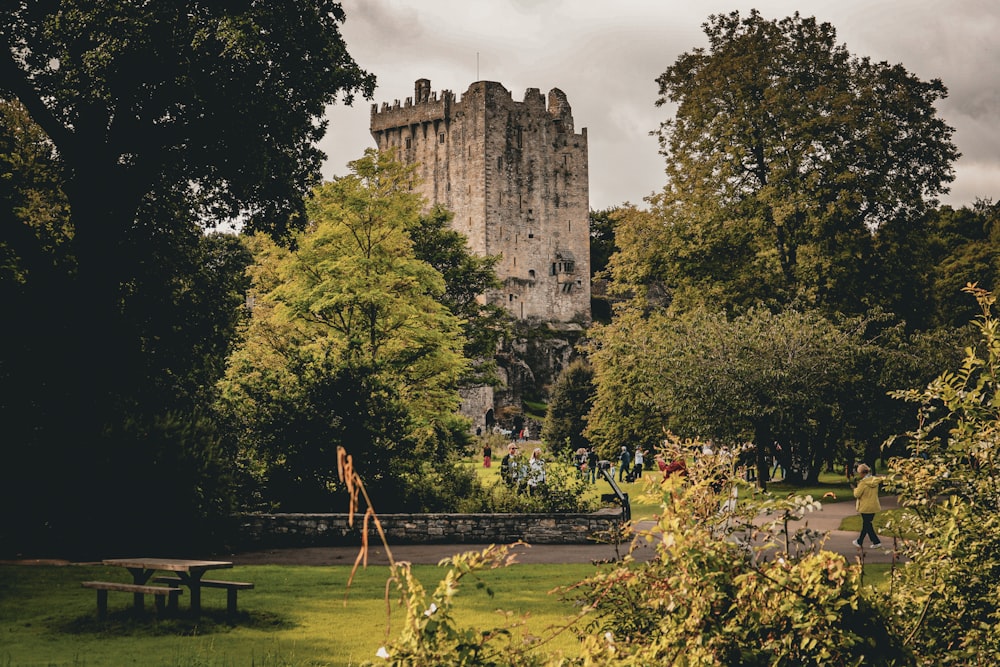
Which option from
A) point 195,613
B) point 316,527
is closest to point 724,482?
point 195,613

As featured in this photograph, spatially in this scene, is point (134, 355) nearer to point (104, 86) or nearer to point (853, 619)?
point (104, 86)

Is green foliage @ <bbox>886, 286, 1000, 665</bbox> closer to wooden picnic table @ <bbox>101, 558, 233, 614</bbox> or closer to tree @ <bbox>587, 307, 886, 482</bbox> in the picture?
wooden picnic table @ <bbox>101, 558, 233, 614</bbox>

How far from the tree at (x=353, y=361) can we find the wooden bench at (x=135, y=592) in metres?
8.15

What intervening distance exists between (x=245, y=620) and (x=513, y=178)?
73.3 metres

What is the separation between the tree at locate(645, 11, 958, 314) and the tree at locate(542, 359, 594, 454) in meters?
20.3

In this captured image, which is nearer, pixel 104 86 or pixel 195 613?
pixel 195 613

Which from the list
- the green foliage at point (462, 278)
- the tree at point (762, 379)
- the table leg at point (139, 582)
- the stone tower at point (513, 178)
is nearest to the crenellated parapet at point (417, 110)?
the stone tower at point (513, 178)

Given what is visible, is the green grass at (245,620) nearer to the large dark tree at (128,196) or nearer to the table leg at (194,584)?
the table leg at (194,584)

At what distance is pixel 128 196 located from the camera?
52.4 ft

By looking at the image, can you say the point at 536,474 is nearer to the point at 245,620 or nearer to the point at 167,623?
the point at 245,620

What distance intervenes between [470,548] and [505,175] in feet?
218

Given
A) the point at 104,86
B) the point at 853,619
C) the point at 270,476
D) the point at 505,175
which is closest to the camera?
the point at 853,619

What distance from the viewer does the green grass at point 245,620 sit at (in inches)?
345

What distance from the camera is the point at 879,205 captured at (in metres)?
28.2
